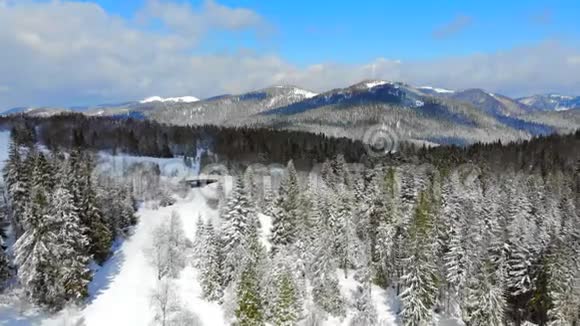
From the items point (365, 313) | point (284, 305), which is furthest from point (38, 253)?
point (365, 313)

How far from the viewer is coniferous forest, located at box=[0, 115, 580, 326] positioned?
48.1 m

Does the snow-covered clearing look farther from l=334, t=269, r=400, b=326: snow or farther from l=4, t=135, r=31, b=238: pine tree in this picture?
l=334, t=269, r=400, b=326: snow

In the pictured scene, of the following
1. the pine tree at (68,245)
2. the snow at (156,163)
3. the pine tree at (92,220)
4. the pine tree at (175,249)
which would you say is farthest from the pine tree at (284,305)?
the snow at (156,163)

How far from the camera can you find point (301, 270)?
201 feet

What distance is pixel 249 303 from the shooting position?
44.7 meters

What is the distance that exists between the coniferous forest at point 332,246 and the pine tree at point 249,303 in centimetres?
14

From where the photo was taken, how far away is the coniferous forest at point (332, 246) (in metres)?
48.1

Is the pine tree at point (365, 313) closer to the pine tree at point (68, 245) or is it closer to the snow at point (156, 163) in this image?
the pine tree at point (68, 245)

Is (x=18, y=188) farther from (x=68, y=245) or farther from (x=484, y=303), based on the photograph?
(x=484, y=303)

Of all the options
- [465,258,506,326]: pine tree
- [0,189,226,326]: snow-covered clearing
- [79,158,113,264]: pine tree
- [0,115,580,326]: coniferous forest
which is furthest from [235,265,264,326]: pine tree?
[465,258,506,326]: pine tree

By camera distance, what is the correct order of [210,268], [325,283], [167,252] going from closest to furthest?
[325,283] < [210,268] < [167,252]

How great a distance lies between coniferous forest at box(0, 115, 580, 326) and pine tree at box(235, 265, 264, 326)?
0.47 feet

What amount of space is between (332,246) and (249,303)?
25102mm

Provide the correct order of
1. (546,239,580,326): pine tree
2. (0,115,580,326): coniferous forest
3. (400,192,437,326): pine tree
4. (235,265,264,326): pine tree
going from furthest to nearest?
(400,192,437,326): pine tree, (0,115,580,326): coniferous forest, (546,239,580,326): pine tree, (235,265,264,326): pine tree
